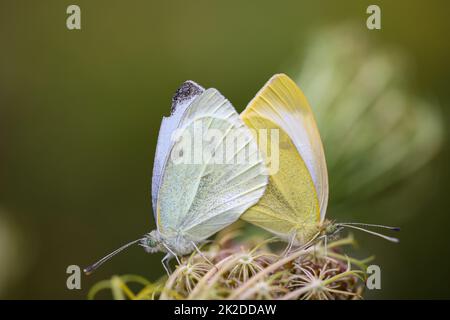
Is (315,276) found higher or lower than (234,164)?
lower

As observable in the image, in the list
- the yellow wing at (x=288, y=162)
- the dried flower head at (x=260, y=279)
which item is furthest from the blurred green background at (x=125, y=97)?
the dried flower head at (x=260, y=279)

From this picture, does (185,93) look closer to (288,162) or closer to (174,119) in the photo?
(174,119)

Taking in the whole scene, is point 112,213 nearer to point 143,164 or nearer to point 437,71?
point 143,164

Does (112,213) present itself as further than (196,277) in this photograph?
Yes

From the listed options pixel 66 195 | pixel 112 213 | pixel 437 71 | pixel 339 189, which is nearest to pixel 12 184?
pixel 66 195

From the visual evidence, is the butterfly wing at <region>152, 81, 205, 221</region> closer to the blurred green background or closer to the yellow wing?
the yellow wing

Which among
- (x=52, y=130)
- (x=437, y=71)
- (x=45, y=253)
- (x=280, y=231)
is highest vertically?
(x=437, y=71)
